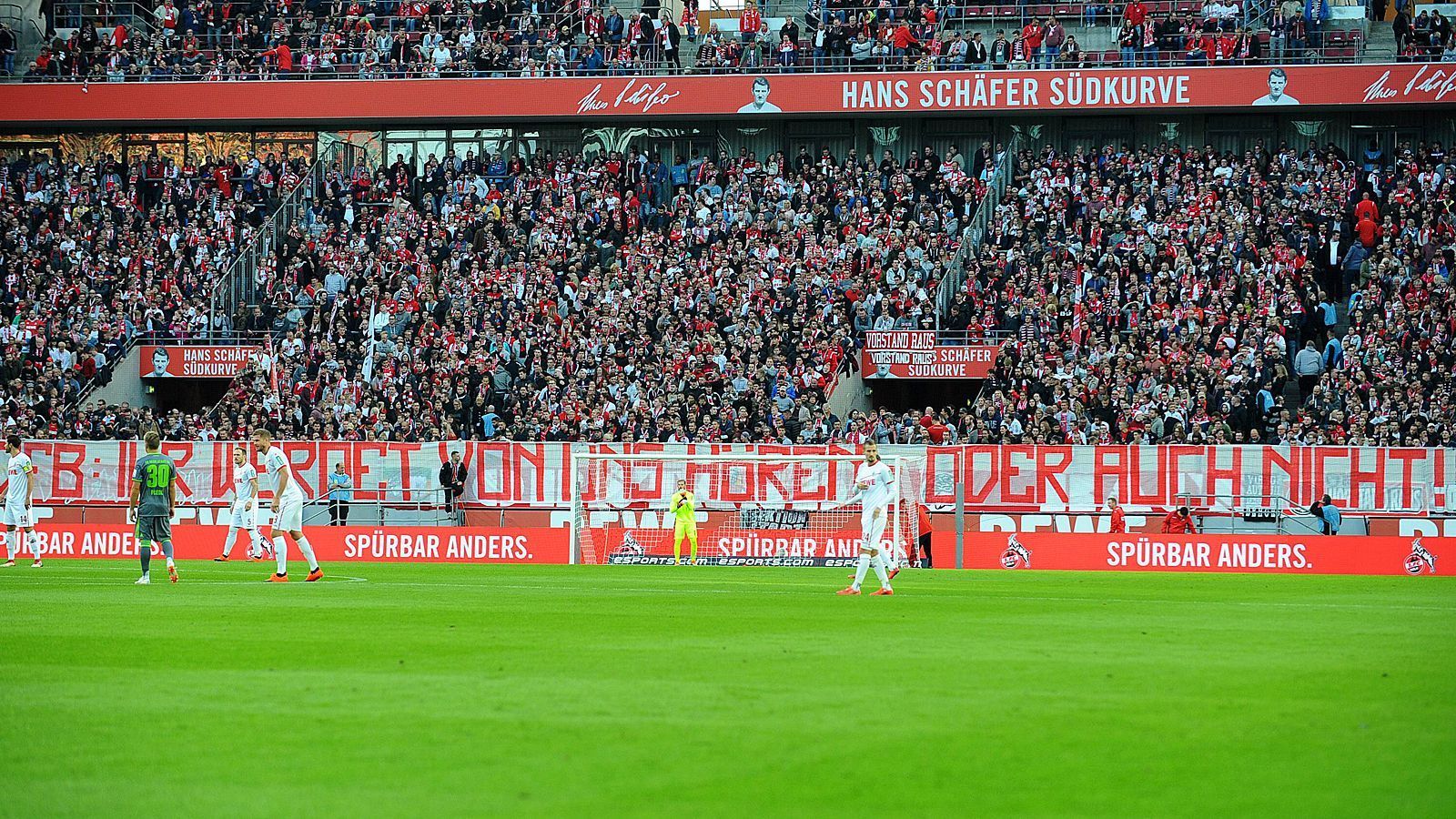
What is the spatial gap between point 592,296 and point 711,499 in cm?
892

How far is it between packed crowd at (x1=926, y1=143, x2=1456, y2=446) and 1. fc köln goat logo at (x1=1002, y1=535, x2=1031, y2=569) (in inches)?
145

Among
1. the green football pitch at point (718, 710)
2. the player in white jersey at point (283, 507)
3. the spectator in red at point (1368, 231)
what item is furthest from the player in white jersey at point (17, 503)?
the spectator in red at point (1368, 231)

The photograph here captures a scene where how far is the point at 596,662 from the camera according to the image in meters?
13.2

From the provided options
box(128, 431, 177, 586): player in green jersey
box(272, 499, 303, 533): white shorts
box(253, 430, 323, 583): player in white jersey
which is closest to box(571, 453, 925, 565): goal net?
A: box(253, 430, 323, 583): player in white jersey

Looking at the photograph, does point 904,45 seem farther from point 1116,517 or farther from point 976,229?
point 1116,517

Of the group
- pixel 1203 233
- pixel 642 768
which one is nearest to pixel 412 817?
pixel 642 768

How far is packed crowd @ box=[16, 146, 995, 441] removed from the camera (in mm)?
39594

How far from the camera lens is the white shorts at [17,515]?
29.2 m

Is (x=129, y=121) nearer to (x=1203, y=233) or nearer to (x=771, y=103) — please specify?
(x=771, y=103)

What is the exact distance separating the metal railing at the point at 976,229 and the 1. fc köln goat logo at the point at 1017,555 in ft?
Answer: 34.0

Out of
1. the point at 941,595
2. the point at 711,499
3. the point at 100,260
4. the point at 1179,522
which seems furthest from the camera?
the point at 100,260

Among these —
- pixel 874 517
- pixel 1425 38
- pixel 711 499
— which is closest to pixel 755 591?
pixel 874 517

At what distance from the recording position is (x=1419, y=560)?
103 ft

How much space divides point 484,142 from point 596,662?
134 feet
